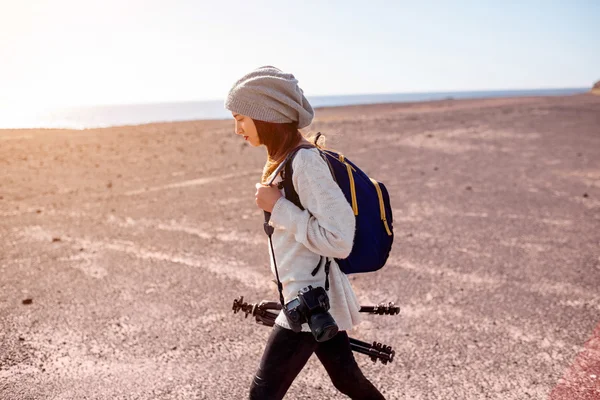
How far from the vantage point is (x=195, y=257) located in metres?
6.25

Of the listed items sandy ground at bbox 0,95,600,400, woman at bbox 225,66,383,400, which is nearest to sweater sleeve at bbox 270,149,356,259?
woman at bbox 225,66,383,400

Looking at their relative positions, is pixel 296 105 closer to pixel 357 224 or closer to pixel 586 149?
pixel 357 224

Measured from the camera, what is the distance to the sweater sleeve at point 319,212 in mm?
2053

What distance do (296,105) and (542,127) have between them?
64.7ft

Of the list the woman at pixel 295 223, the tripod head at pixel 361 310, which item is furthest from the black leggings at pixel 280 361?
the tripod head at pixel 361 310

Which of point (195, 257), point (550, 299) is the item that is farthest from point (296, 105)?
point (195, 257)

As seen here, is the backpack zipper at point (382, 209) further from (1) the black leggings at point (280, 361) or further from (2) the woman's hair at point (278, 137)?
(1) the black leggings at point (280, 361)

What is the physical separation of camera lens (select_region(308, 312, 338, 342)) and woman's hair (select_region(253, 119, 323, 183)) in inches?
26.3

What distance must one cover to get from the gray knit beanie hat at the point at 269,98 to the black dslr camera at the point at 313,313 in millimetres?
723

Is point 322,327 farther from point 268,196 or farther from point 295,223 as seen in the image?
point 268,196

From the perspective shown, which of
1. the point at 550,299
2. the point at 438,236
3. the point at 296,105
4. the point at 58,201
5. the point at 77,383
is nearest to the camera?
the point at 296,105

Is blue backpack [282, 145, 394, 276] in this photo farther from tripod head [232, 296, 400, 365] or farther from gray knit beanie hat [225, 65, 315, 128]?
tripod head [232, 296, 400, 365]

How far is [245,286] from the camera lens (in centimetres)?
538

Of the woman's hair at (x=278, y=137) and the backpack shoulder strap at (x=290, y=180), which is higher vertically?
the woman's hair at (x=278, y=137)
